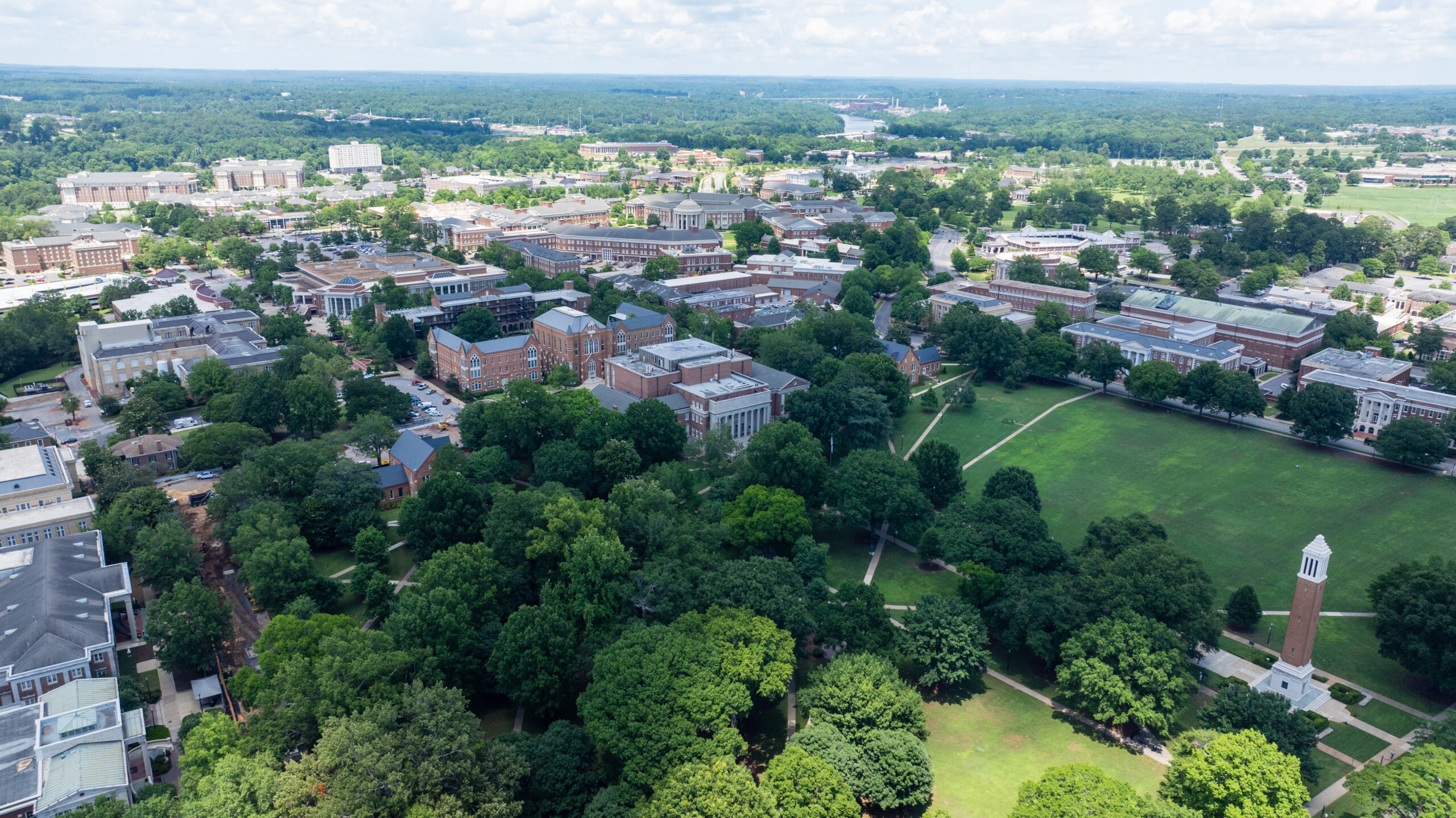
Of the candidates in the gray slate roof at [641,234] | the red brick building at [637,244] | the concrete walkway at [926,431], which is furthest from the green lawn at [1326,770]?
the gray slate roof at [641,234]

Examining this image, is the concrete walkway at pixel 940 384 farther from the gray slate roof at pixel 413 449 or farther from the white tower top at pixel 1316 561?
the white tower top at pixel 1316 561

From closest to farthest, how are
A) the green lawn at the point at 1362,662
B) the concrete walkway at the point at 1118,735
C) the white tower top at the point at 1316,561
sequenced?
the concrete walkway at the point at 1118,735 → the white tower top at the point at 1316,561 → the green lawn at the point at 1362,662

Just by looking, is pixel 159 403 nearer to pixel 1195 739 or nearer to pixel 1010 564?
pixel 1010 564

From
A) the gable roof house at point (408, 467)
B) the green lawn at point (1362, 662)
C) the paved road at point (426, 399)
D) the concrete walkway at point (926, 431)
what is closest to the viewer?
the green lawn at point (1362, 662)

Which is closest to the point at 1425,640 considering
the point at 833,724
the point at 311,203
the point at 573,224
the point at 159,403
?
the point at 833,724

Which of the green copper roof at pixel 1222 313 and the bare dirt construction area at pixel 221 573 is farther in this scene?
the green copper roof at pixel 1222 313

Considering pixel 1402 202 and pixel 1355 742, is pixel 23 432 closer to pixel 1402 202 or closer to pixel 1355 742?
pixel 1355 742
